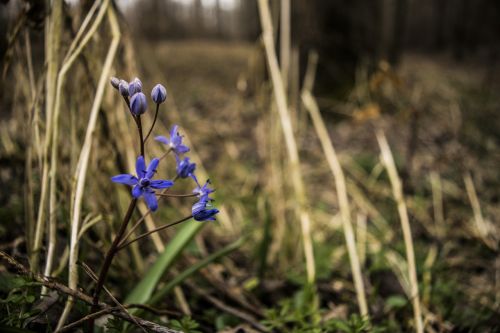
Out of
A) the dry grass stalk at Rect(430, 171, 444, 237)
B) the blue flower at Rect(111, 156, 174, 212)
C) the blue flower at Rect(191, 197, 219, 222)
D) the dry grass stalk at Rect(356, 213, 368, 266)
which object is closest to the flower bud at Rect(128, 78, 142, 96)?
the blue flower at Rect(111, 156, 174, 212)

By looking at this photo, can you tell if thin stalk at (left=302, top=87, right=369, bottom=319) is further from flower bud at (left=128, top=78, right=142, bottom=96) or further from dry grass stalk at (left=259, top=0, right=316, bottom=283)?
flower bud at (left=128, top=78, right=142, bottom=96)

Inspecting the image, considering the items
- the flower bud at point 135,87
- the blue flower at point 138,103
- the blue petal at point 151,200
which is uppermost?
the flower bud at point 135,87

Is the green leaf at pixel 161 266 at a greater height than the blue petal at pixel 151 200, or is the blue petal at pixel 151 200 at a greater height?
the blue petal at pixel 151 200

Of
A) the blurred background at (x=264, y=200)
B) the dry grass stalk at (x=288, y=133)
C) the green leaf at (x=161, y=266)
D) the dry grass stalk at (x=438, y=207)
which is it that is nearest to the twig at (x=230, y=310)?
the blurred background at (x=264, y=200)

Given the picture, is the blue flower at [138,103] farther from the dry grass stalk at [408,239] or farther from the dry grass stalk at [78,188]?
the dry grass stalk at [408,239]

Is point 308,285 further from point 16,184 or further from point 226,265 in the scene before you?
point 16,184

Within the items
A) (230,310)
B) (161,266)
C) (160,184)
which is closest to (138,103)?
A: (160,184)

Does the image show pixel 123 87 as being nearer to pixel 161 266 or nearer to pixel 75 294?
pixel 75 294
